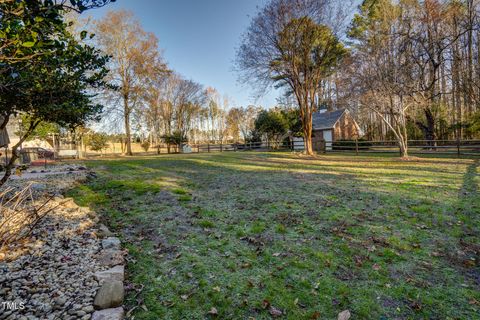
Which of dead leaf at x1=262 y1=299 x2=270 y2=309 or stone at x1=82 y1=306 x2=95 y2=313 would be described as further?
dead leaf at x1=262 y1=299 x2=270 y2=309

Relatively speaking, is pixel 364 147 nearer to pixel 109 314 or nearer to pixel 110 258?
pixel 110 258

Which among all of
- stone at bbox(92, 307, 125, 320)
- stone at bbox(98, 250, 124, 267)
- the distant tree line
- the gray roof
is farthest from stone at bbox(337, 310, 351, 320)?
the gray roof

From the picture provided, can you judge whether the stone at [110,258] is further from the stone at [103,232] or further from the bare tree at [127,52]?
the bare tree at [127,52]

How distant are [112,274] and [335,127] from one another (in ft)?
83.2

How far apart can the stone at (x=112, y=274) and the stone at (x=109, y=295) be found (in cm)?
13

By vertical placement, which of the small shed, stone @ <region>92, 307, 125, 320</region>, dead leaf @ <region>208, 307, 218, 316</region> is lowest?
dead leaf @ <region>208, 307, 218, 316</region>

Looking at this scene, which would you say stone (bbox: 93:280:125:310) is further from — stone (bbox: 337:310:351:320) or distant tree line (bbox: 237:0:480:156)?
distant tree line (bbox: 237:0:480:156)

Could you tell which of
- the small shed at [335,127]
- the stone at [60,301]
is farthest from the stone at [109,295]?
the small shed at [335,127]

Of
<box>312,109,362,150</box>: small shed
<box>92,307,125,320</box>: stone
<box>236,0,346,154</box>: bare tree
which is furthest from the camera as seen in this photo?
<box>312,109,362,150</box>: small shed

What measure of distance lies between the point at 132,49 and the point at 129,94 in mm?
3933

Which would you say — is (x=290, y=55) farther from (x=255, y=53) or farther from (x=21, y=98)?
(x=21, y=98)

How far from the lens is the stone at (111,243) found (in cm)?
323

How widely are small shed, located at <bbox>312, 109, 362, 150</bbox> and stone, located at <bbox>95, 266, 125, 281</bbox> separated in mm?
24234

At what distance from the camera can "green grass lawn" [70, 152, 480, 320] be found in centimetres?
233
